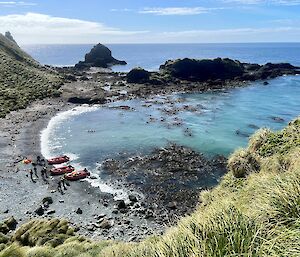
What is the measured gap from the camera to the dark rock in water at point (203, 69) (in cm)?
11656

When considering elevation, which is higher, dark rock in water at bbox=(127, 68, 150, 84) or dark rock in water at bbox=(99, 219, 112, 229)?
dark rock in water at bbox=(127, 68, 150, 84)

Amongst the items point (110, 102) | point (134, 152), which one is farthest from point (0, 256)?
point (110, 102)

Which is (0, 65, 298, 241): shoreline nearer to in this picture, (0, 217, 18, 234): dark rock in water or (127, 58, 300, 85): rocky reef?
(0, 217, 18, 234): dark rock in water

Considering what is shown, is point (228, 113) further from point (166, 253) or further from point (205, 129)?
point (166, 253)

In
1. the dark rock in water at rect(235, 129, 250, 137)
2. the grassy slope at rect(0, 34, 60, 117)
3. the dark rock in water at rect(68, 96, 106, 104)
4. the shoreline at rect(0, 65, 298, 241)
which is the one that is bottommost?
the shoreline at rect(0, 65, 298, 241)

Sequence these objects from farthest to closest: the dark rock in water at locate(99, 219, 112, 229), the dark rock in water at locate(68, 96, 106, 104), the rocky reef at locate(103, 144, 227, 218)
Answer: the dark rock in water at locate(68, 96, 106, 104) → the rocky reef at locate(103, 144, 227, 218) → the dark rock in water at locate(99, 219, 112, 229)

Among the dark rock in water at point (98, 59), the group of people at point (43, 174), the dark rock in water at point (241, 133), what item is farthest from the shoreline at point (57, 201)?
the dark rock in water at point (98, 59)

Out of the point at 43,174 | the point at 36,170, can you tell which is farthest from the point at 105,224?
the point at 36,170

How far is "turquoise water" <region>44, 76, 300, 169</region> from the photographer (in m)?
52.2

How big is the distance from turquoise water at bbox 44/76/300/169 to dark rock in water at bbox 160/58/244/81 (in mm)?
23211

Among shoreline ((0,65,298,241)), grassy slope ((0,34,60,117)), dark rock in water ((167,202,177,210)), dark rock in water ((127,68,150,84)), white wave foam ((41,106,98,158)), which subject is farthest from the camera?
A: dark rock in water ((127,68,150,84))

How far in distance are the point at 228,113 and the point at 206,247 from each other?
68573 mm

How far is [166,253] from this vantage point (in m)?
8.46

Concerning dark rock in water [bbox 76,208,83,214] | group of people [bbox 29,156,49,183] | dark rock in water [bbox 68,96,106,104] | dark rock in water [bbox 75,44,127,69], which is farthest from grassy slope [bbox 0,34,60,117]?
dark rock in water [bbox 75,44,127,69]
